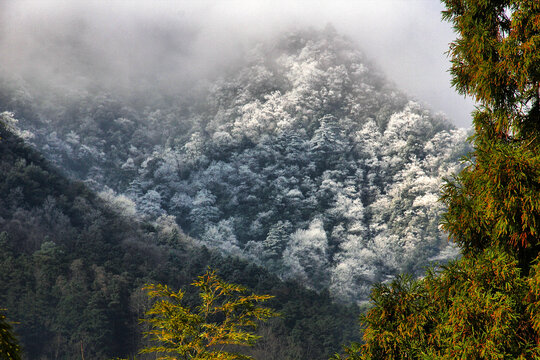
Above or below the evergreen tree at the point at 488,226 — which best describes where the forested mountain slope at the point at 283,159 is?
above

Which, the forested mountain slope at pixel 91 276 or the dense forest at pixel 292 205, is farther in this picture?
the forested mountain slope at pixel 91 276

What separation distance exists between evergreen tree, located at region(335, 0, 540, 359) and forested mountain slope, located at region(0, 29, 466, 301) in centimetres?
7914

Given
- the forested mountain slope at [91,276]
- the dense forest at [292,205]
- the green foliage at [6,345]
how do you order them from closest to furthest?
the green foliage at [6,345]
the dense forest at [292,205]
the forested mountain slope at [91,276]

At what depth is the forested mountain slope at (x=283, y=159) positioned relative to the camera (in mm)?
94188

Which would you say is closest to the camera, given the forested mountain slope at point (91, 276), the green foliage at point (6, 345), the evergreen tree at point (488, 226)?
the green foliage at point (6, 345)

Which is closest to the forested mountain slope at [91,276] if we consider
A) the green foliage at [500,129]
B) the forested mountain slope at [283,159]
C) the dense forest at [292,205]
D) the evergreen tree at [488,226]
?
the dense forest at [292,205]

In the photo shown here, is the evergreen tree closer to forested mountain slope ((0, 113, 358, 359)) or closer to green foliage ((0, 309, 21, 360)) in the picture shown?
green foliage ((0, 309, 21, 360))

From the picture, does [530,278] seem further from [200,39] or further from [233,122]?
[200,39]

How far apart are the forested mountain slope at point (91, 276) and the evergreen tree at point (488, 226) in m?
30.1

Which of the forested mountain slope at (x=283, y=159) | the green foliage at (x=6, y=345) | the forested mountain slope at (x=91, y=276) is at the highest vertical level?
the forested mountain slope at (x=283, y=159)

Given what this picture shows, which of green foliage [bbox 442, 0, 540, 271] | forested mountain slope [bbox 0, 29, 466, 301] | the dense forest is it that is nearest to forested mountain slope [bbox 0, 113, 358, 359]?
the dense forest

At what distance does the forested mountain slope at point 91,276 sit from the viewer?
124ft

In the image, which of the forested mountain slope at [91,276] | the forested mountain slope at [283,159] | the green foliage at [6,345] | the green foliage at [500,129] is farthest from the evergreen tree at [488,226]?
the forested mountain slope at [283,159]

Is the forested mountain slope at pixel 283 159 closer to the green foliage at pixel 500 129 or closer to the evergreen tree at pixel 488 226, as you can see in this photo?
the evergreen tree at pixel 488 226
